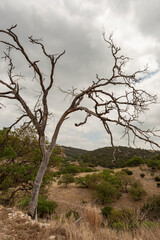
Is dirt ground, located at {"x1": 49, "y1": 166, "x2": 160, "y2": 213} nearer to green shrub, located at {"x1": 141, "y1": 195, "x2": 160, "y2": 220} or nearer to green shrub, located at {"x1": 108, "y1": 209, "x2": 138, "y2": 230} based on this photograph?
green shrub, located at {"x1": 141, "y1": 195, "x2": 160, "y2": 220}

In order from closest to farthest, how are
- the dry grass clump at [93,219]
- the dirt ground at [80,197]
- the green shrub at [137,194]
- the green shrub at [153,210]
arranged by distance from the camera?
the dry grass clump at [93,219] < the green shrub at [153,210] < the dirt ground at [80,197] < the green shrub at [137,194]

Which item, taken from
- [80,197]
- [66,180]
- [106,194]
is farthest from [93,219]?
[66,180]

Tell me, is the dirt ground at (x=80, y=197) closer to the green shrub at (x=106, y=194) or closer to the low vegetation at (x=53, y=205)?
the low vegetation at (x=53, y=205)

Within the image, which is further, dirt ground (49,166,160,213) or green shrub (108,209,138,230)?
dirt ground (49,166,160,213)

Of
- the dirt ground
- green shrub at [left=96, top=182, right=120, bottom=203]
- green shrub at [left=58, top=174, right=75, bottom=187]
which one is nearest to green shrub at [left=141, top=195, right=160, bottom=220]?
the dirt ground

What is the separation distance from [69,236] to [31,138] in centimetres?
489

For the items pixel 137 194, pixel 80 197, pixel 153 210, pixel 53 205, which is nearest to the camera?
pixel 153 210

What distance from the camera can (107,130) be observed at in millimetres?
4984

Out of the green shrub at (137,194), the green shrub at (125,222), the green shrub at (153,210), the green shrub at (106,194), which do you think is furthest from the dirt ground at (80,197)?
the green shrub at (125,222)

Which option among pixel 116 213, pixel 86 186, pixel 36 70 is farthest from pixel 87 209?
pixel 86 186

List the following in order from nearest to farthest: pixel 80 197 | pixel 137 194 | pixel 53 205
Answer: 1. pixel 53 205
2. pixel 137 194
3. pixel 80 197

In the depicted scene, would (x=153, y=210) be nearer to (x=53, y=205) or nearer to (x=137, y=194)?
(x=137, y=194)

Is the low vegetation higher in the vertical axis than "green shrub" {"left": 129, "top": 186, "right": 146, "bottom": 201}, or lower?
higher

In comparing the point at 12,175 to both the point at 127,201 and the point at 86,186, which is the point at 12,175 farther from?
the point at 86,186
